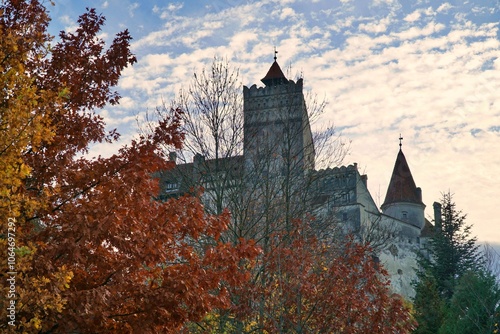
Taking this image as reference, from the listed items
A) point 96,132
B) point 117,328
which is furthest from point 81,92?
point 117,328

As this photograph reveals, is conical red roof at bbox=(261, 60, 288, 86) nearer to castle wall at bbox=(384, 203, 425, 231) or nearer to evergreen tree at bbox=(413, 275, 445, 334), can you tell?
castle wall at bbox=(384, 203, 425, 231)

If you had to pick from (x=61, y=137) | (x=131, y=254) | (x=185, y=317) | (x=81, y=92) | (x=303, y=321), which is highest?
(x=81, y=92)

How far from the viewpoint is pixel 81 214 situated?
244 inches

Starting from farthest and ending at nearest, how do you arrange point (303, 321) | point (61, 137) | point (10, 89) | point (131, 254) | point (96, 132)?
point (303, 321) → point (96, 132) → point (61, 137) → point (131, 254) → point (10, 89)

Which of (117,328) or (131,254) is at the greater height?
(131,254)

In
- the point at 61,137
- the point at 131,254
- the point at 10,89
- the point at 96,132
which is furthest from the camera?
the point at 96,132

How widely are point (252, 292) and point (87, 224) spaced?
6.00 meters

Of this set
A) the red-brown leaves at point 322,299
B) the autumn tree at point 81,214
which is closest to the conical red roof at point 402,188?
the red-brown leaves at point 322,299

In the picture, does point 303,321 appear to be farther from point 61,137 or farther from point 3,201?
point 3,201

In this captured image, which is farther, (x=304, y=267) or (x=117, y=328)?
(x=304, y=267)

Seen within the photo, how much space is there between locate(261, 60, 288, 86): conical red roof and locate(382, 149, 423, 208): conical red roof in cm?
1610

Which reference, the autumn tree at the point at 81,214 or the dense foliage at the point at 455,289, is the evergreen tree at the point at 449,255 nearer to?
the dense foliage at the point at 455,289

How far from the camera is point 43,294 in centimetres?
558

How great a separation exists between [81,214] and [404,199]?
2245 inches
